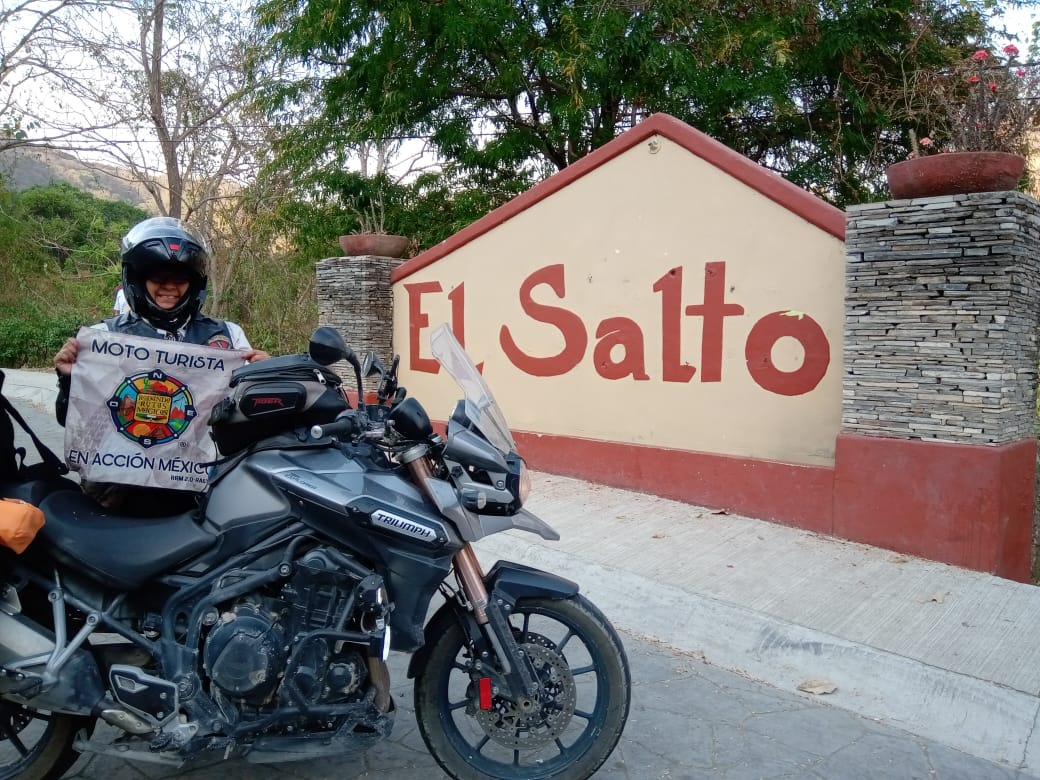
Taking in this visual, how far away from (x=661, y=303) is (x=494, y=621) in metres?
4.07

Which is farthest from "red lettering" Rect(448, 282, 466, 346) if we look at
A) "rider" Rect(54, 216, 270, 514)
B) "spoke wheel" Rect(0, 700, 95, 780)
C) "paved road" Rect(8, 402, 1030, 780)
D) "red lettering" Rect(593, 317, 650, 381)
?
"spoke wheel" Rect(0, 700, 95, 780)

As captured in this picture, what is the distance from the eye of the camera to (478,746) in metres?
2.76

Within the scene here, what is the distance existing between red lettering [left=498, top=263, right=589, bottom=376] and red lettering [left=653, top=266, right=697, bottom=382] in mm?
725

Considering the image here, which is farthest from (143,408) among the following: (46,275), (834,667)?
(46,275)

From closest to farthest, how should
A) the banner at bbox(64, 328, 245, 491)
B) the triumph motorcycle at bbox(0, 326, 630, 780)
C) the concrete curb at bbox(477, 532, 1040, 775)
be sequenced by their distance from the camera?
1. the triumph motorcycle at bbox(0, 326, 630, 780)
2. the banner at bbox(64, 328, 245, 491)
3. the concrete curb at bbox(477, 532, 1040, 775)

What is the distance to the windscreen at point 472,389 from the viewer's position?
2650 mm

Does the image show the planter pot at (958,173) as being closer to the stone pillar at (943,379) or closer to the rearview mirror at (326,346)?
the stone pillar at (943,379)

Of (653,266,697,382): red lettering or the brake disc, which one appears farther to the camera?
(653,266,697,382): red lettering

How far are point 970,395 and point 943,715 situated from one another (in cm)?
200

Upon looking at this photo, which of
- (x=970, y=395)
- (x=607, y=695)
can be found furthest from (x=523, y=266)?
(x=607, y=695)

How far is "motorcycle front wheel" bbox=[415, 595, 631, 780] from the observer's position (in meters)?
2.67

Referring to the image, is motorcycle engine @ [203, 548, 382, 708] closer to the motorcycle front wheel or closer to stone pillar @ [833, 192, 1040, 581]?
the motorcycle front wheel

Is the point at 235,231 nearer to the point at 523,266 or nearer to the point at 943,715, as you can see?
the point at 523,266

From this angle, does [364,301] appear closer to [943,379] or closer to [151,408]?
[943,379]
